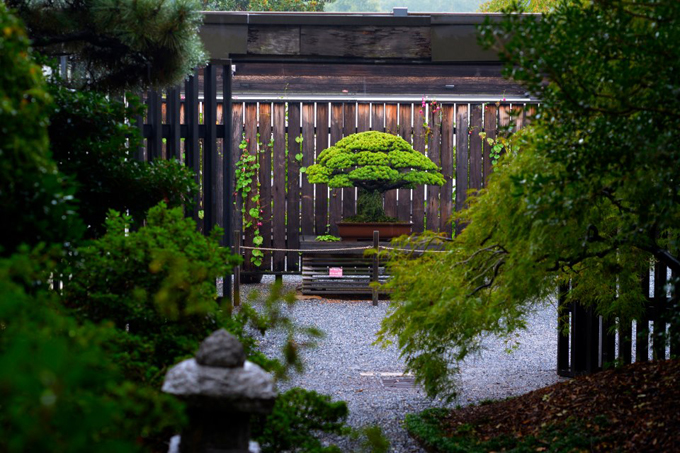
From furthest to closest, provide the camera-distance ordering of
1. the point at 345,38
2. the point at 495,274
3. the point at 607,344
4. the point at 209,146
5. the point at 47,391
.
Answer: the point at 345,38
the point at 209,146
the point at 607,344
the point at 495,274
the point at 47,391

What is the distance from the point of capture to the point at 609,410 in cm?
385

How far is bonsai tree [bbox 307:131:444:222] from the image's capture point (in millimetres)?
8492

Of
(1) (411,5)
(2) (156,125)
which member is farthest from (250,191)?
(1) (411,5)

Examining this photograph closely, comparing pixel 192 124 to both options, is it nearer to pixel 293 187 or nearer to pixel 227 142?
pixel 227 142

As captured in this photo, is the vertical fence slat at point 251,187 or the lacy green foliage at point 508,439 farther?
the vertical fence slat at point 251,187

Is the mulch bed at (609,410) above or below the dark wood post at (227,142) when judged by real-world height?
below

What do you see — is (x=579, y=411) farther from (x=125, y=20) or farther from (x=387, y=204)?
(x=387, y=204)

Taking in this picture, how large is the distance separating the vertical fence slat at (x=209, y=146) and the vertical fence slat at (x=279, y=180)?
387 centimetres

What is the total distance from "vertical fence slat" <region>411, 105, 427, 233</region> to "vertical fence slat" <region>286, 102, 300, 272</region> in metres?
1.50

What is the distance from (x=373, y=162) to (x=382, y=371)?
3.30 meters

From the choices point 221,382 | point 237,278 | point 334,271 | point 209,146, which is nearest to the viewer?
point 221,382

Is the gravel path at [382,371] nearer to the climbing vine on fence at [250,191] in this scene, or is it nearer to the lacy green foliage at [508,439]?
the lacy green foliage at [508,439]

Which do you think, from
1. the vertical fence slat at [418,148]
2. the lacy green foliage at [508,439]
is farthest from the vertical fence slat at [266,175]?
the lacy green foliage at [508,439]

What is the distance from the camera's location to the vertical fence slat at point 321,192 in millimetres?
9773
